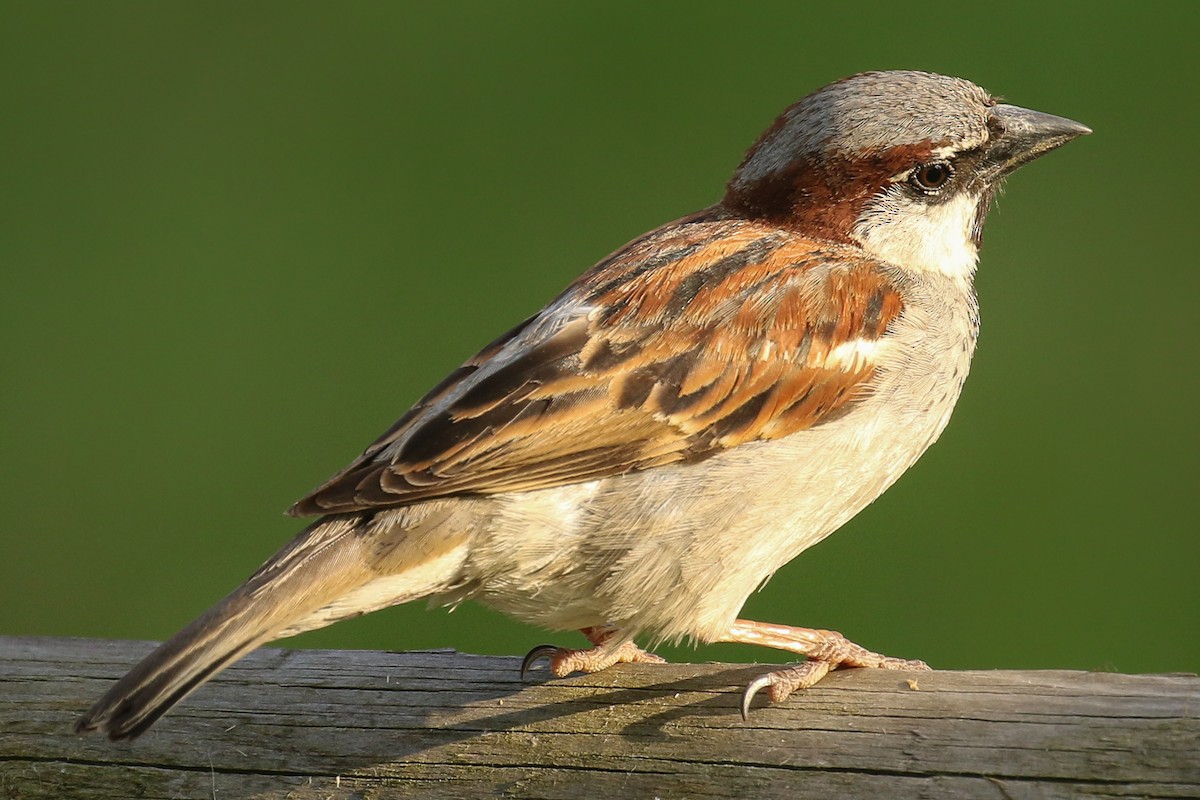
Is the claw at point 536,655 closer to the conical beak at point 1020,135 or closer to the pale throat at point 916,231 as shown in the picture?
the pale throat at point 916,231

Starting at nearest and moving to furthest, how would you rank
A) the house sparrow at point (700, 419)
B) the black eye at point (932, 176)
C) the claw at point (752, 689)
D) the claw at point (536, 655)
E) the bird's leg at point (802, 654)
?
the claw at point (752, 689) < the bird's leg at point (802, 654) < the house sparrow at point (700, 419) < the claw at point (536, 655) < the black eye at point (932, 176)

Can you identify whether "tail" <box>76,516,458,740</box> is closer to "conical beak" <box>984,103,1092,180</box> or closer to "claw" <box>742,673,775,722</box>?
"claw" <box>742,673,775,722</box>

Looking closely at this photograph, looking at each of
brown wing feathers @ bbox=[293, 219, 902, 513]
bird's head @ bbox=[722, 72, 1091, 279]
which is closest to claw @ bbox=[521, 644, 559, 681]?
brown wing feathers @ bbox=[293, 219, 902, 513]

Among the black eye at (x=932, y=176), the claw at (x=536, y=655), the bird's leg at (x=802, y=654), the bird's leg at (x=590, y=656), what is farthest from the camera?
the black eye at (x=932, y=176)

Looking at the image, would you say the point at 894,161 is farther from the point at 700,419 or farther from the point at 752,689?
the point at 752,689

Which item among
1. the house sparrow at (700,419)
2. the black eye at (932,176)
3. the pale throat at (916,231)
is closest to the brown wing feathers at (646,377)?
the house sparrow at (700,419)

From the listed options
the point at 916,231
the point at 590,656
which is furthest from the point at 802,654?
the point at 916,231

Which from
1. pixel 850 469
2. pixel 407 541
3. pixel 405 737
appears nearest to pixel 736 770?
pixel 405 737

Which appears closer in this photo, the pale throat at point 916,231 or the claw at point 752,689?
the claw at point 752,689
